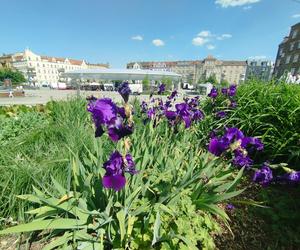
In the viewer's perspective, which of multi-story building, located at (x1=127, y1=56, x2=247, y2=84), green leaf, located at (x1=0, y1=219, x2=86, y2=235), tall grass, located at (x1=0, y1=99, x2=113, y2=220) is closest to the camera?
green leaf, located at (x1=0, y1=219, x2=86, y2=235)

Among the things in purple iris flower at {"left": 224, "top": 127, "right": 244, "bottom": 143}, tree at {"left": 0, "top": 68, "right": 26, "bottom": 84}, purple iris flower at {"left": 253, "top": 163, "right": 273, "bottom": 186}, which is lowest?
tree at {"left": 0, "top": 68, "right": 26, "bottom": 84}

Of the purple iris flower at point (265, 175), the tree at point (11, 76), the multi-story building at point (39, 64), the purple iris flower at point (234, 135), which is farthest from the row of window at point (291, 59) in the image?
the multi-story building at point (39, 64)

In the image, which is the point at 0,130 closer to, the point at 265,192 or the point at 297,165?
the point at 265,192

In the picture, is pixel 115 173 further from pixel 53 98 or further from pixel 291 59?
pixel 291 59

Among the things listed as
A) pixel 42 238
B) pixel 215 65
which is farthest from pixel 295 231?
pixel 215 65

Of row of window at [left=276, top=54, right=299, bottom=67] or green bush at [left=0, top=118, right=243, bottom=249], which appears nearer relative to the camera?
green bush at [left=0, top=118, right=243, bottom=249]

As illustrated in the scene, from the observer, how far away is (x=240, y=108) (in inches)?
127

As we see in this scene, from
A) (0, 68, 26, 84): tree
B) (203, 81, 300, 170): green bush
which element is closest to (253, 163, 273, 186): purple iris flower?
(203, 81, 300, 170): green bush

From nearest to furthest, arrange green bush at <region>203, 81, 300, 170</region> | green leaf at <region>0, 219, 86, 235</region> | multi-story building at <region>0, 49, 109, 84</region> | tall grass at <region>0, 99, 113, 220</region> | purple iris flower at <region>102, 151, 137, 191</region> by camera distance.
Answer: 1. purple iris flower at <region>102, 151, 137, 191</region>
2. green leaf at <region>0, 219, 86, 235</region>
3. tall grass at <region>0, 99, 113, 220</region>
4. green bush at <region>203, 81, 300, 170</region>
5. multi-story building at <region>0, 49, 109, 84</region>

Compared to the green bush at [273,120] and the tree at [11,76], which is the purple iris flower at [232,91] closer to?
the green bush at [273,120]

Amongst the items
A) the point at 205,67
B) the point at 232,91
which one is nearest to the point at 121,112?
the point at 232,91

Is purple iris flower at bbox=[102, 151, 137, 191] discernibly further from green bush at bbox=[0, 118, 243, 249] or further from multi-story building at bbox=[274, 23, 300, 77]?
multi-story building at bbox=[274, 23, 300, 77]

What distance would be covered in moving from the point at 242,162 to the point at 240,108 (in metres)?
1.78

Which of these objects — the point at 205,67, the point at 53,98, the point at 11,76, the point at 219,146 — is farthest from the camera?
the point at 205,67
